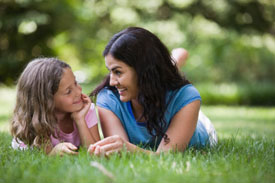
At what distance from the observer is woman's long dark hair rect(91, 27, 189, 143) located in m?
3.10

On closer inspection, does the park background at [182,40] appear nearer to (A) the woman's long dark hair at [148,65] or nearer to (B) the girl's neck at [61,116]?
(A) the woman's long dark hair at [148,65]

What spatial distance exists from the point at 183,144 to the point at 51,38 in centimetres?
1495

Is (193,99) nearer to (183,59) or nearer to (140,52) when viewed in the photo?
(140,52)

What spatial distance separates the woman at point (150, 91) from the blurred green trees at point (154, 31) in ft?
30.2

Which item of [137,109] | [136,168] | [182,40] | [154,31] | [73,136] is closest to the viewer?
[136,168]

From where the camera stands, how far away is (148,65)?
3154 millimetres

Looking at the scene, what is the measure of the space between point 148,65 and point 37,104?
1.05 metres

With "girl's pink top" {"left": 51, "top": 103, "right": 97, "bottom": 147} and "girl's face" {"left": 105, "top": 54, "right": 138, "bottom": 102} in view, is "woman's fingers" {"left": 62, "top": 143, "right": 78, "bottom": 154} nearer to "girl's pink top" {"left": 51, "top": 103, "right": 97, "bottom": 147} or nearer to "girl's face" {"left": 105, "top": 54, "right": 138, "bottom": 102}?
"girl's pink top" {"left": 51, "top": 103, "right": 97, "bottom": 147}

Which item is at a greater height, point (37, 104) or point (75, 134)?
point (37, 104)

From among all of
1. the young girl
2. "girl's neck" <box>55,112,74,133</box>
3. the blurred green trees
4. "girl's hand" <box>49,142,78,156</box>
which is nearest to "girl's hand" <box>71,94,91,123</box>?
the young girl

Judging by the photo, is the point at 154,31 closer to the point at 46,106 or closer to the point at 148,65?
the point at 148,65

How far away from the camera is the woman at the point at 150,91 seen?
10.2 ft

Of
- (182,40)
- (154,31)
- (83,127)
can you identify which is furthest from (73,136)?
(154,31)

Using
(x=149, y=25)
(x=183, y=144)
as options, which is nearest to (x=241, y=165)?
(x=183, y=144)
